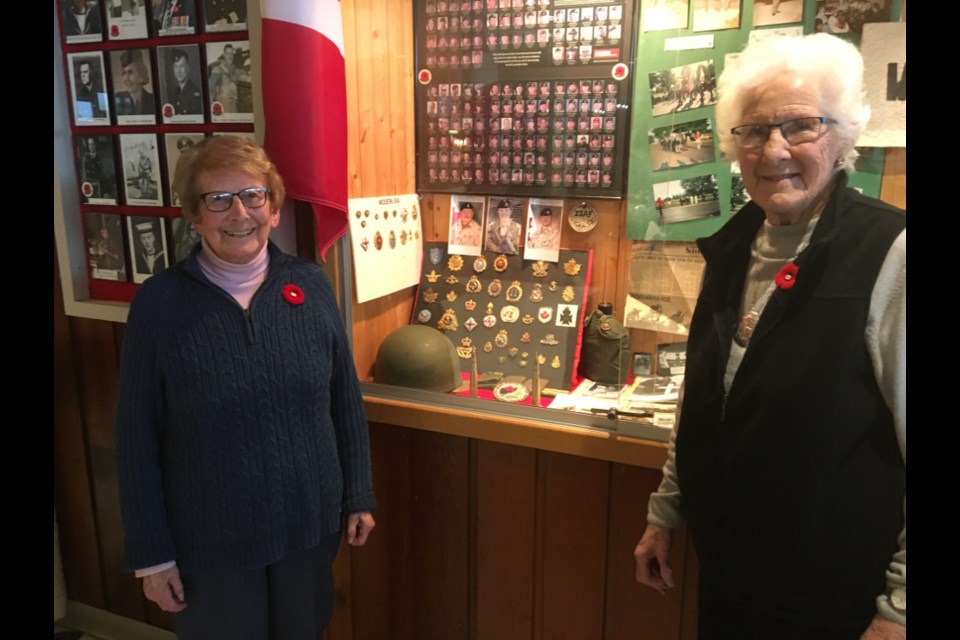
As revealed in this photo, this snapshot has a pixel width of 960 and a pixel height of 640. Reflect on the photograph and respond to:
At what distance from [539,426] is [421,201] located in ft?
3.09

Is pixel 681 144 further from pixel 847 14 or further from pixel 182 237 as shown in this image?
pixel 182 237

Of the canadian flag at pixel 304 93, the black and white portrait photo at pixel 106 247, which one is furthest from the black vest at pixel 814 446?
the black and white portrait photo at pixel 106 247

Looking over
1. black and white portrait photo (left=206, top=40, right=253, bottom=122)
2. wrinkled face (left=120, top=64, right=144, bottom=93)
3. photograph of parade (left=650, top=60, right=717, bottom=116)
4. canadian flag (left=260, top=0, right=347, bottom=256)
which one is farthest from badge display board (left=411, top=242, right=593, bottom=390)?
wrinkled face (left=120, top=64, right=144, bottom=93)

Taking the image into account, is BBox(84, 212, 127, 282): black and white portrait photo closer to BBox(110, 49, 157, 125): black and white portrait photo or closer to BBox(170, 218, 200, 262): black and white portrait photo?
BBox(170, 218, 200, 262): black and white portrait photo

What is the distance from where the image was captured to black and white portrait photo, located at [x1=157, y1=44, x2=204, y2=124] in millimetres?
1894

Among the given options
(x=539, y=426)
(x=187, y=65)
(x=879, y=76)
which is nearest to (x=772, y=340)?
(x=539, y=426)

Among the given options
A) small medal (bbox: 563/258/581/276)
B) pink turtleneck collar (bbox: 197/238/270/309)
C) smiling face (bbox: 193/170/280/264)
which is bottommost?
small medal (bbox: 563/258/581/276)

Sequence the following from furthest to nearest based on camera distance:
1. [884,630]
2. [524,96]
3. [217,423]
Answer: [524,96], [217,423], [884,630]

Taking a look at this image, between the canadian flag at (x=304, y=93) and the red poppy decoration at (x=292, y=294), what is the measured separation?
332 millimetres

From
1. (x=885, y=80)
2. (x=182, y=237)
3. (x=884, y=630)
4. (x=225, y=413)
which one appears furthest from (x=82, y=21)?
(x=884, y=630)

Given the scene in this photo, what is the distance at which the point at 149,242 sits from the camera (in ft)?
6.93

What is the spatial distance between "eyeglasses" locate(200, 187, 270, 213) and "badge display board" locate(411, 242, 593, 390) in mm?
944

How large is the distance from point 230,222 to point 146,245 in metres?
0.89

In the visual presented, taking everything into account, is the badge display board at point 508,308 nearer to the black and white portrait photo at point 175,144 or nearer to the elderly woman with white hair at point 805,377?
the black and white portrait photo at point 175,144
